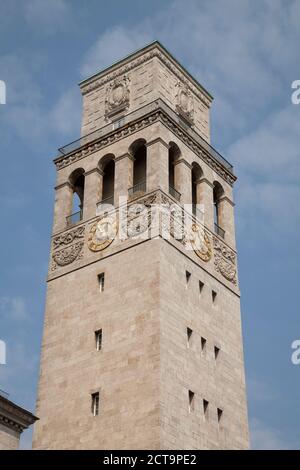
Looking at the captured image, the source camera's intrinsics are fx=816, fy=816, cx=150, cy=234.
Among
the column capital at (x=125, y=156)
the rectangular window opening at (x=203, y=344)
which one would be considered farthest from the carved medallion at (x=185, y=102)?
the rectangular window opening at (x=203, y=344)

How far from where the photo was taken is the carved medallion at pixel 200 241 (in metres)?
47.1

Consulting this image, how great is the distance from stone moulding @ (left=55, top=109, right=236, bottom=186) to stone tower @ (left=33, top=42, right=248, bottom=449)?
0.08 metres

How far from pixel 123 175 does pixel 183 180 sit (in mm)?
3656

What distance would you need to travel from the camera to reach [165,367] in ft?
132

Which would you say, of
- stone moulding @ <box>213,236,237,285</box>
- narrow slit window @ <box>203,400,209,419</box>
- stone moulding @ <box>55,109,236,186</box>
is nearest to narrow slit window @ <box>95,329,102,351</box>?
narrow slit window @ <box>203,400,209,419</box>

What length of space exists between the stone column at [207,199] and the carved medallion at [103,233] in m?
6.03

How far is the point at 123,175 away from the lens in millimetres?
49406

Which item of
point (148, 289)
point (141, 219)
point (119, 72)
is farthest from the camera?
point (119, 72)

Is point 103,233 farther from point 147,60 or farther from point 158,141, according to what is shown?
point 147,60

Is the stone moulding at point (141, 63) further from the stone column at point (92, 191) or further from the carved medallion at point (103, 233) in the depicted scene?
the carved medallion at point (103, 233)
